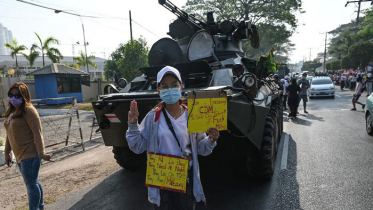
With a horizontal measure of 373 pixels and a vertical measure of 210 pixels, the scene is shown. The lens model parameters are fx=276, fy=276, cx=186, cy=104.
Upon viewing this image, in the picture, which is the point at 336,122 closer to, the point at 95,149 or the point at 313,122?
the point at 313,122

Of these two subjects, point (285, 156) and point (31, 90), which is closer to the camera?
point (285, 156)

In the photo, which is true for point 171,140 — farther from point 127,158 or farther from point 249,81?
point 127,158

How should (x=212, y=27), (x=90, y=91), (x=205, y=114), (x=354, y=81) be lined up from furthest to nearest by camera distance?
(x=90, y=91) → (x=354, y=81) → (x=212, y=27) → (x=205, y=114)

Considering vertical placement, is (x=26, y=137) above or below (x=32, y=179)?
above

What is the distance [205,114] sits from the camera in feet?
7.14

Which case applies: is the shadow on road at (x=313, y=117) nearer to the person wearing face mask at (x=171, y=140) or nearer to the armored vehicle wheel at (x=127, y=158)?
the armored vehicle wheel at (x=127, y=158)

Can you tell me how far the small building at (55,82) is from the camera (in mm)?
19766

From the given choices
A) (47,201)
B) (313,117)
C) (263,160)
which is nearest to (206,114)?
(263,160)

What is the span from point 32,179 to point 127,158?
192 centimetres

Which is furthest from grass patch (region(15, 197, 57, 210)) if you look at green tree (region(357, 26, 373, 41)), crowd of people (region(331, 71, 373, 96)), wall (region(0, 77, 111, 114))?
green tree (region(357, 26, 373, 41))

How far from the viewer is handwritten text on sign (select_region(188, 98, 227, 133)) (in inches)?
84.1

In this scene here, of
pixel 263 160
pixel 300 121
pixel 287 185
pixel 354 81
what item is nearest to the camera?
pixel 263 160

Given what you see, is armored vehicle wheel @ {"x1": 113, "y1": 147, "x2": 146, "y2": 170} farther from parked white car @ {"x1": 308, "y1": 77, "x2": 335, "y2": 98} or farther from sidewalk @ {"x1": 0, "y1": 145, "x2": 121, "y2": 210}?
parked white car @ {"x1": 308, "y1": 77, "x2": 335, "y2": 98}

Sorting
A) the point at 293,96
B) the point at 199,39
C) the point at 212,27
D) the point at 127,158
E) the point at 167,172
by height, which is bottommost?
the point at 127,158
